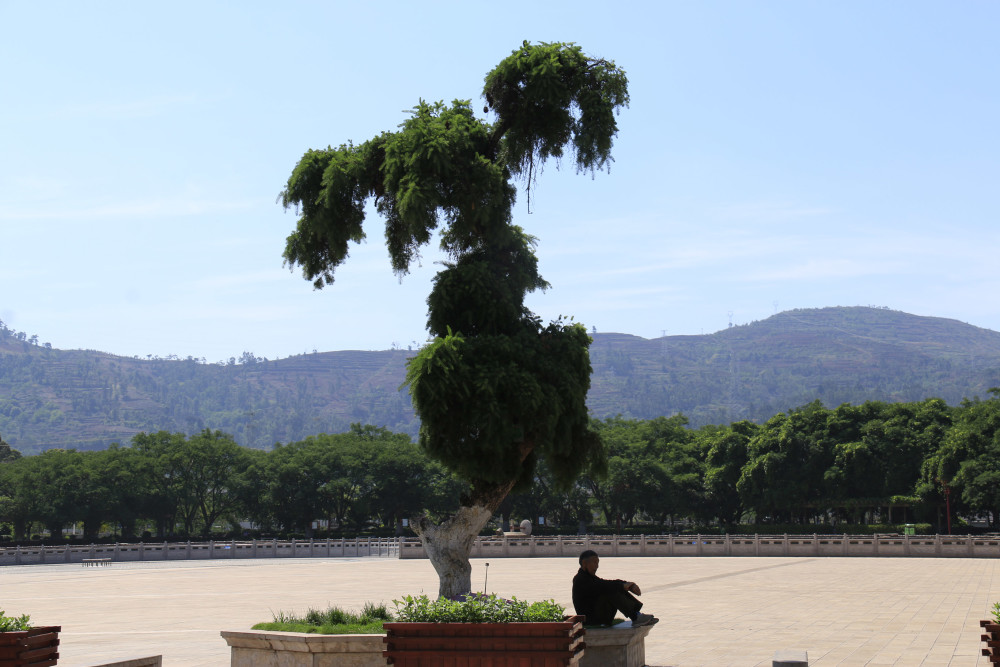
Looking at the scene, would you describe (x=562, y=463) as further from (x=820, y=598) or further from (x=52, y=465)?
(x=52, y=465)

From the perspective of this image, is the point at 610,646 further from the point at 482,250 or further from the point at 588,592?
the point at 482,250

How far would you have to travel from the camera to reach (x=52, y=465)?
9050 cm

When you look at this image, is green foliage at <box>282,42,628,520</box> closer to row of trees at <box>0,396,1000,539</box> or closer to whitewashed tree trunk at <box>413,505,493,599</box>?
whitewashed tree trunk at <box>413,505,493,599</box>

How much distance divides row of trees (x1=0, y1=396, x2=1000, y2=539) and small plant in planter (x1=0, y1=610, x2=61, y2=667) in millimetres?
57724

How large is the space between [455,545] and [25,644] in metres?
8.13

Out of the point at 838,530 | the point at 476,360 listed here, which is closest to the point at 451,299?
the point at 476,360

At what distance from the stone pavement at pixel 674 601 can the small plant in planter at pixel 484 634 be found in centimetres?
603

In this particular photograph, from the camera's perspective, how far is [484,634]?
394 inches

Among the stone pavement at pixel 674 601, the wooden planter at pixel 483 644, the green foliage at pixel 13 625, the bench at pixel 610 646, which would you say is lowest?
the stone pavement at pixel 674 601

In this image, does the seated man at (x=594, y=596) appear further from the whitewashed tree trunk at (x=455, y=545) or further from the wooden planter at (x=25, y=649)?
the wooden planter at (x=25, y=649)

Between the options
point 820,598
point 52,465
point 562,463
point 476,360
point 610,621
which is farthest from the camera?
point 52,465

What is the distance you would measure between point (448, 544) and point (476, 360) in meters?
3.19

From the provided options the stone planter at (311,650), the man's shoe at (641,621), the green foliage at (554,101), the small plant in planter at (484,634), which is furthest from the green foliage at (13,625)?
the green foliage at (554,101)

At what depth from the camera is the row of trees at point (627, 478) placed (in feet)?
238
